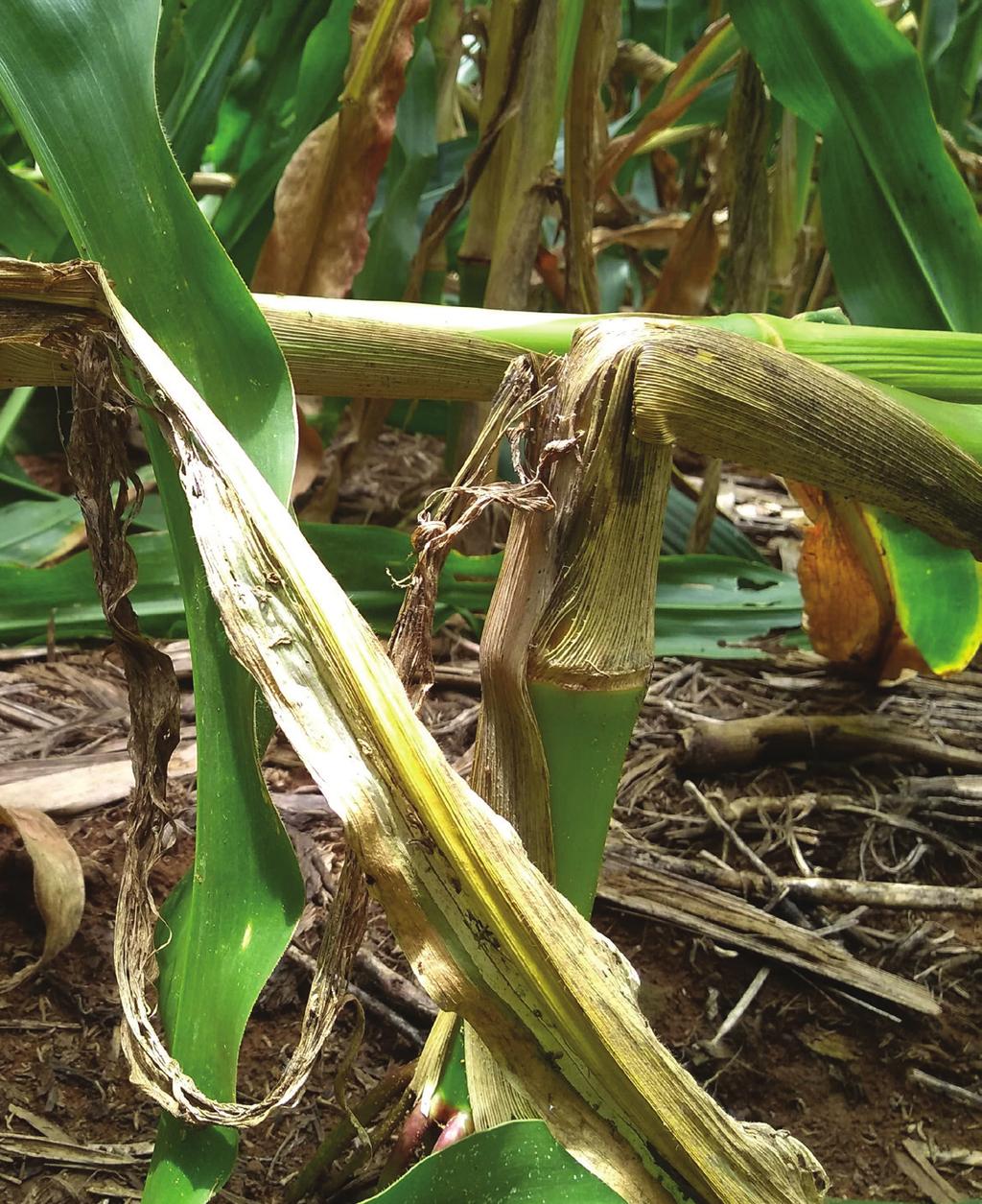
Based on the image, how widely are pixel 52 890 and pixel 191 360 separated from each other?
383mm

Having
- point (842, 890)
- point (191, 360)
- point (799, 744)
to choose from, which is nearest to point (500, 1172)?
point (191, 360)

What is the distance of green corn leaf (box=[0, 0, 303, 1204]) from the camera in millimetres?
405

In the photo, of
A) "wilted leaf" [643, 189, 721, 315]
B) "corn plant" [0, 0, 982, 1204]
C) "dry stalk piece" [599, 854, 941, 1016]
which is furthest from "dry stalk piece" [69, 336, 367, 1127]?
"wilted leaf" [643, 189, 721, 315]

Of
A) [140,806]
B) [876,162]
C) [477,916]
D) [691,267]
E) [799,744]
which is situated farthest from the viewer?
[691,267]

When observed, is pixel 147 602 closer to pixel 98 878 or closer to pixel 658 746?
pixel 98 878

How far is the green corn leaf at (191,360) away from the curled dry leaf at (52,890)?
0.74ft

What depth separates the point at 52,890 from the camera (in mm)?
638

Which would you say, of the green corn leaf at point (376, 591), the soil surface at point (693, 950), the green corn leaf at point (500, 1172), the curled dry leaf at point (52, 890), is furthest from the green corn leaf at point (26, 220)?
the green corn leaf at point (500, 1172)

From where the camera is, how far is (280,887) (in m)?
Result: 0.42

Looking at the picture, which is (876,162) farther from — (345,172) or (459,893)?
(459,893)

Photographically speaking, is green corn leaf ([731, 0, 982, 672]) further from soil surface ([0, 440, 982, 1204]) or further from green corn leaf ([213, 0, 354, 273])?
green corn leaf ([213, 0, 354, 273])

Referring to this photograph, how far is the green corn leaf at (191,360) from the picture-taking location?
0.40 meters

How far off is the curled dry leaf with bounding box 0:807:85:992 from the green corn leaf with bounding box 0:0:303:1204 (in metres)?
0.23

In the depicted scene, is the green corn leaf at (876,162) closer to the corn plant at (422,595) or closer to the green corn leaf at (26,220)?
the corn plant at (422,595)
